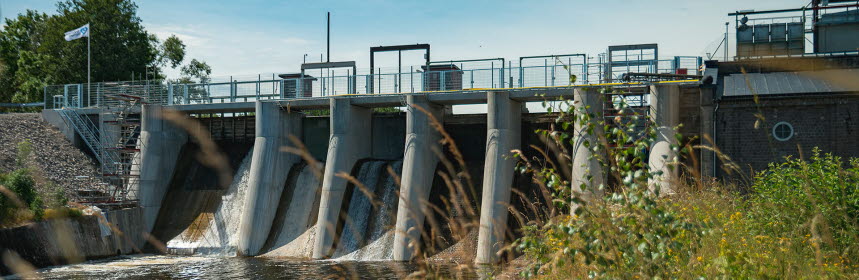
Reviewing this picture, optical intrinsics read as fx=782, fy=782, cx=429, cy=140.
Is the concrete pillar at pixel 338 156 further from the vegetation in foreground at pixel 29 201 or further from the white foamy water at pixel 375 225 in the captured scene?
the vegetation in foreground at pixel 29 201

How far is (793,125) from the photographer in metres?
23.0

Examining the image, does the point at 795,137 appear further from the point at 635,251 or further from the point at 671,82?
the point at 635,251

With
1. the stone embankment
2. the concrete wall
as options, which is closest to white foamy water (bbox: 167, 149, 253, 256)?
the concrete wall

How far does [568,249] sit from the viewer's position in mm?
4680

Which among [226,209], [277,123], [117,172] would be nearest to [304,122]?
[277,123]

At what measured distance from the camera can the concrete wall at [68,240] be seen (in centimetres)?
2523

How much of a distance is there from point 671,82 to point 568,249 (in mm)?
23045

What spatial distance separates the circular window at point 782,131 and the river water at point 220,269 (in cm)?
1011

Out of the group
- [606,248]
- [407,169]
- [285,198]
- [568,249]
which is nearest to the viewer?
[568,249]

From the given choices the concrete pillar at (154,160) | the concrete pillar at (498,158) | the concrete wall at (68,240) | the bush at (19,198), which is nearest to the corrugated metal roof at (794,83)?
the concrete pillar at (498,158)

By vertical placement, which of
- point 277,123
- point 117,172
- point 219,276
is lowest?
point 219,276

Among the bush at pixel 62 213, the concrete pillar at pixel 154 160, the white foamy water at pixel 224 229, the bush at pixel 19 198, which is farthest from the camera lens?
the concrete pillar at pixel 154 160

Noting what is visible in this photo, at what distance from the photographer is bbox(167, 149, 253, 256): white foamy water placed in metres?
31.6

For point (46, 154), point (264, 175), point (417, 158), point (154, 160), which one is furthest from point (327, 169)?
point (46, 154)
